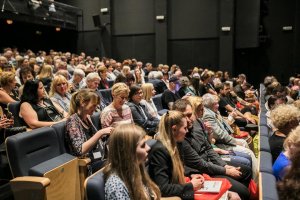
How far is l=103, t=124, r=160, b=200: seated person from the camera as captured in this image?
1.66 meters

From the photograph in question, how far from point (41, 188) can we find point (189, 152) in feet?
4.00

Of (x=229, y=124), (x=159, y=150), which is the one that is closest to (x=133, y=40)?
(x=229, y=124)

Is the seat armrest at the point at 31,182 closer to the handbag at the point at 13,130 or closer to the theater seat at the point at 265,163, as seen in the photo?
the handbag at the point at 13,130

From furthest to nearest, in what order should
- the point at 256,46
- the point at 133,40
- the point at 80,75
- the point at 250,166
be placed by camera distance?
the point at 133,40 < the point at 256,46 < the point at 80,75 < the point at 250,166

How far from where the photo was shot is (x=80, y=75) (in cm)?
528

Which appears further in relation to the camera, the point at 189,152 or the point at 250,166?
the point at 250,166

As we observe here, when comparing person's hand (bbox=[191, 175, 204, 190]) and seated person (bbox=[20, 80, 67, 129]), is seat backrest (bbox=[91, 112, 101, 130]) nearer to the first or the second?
seated person (bbox=[20, 80, 67, 129])

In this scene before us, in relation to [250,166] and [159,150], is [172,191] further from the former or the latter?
[250,166]

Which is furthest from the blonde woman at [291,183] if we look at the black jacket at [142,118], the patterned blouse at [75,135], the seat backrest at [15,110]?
the seat backrest at [15,110]

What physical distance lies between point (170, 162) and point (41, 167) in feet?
2.85

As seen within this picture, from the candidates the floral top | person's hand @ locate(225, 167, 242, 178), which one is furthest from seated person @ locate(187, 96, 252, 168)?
the floral top

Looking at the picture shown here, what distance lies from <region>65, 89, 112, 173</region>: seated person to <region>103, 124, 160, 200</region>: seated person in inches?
35.2

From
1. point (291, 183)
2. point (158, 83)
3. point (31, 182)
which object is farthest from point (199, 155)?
point (158, 83)

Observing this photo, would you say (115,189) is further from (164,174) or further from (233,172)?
(233,172)
